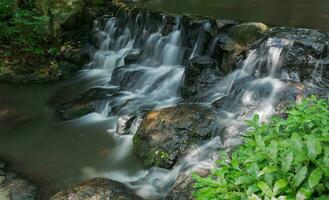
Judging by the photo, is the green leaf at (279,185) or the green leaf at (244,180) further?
the green leaf at (244,180)

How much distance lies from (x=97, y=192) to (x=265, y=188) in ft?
12.5

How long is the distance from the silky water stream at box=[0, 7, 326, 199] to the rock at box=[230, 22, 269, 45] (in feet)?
1.40

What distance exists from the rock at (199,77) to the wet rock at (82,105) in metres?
2.16

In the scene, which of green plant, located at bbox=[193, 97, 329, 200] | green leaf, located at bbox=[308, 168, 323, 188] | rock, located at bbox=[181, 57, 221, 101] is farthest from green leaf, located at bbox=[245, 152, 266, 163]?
rock, located at bbox=[181, 57, 221, 101]

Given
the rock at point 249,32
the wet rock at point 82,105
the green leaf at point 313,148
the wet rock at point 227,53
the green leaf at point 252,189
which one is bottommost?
the wet rock at point 82,105

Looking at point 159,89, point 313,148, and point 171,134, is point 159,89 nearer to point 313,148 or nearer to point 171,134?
point 171,134

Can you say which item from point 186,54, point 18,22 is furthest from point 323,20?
point 18,22

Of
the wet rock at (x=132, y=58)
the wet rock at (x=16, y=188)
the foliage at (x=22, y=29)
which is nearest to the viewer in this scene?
the wet rock at (x=16, y=188)

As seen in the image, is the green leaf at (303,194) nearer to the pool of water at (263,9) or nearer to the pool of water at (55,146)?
the pool of water at (55,146)

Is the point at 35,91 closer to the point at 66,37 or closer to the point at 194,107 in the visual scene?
the point at 66,37

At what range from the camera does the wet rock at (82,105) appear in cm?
885

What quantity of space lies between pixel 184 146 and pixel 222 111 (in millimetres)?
1436

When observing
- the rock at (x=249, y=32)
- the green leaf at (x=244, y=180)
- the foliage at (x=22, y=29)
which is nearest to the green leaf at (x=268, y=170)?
the green leaf at (x=244, y=180)

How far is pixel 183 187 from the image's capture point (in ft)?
18.1
